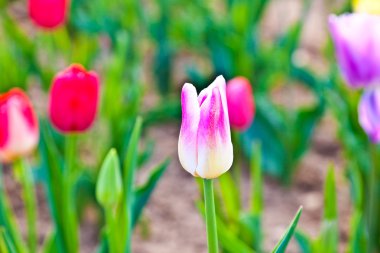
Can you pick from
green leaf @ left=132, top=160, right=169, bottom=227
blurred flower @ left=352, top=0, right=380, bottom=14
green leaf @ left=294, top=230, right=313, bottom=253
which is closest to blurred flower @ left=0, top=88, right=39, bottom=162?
green leaf @ left=132, top=160, right=169, bottom=227

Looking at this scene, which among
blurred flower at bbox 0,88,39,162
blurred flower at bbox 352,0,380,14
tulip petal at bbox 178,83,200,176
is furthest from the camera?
blurred flower at bbox 352,0,380,14

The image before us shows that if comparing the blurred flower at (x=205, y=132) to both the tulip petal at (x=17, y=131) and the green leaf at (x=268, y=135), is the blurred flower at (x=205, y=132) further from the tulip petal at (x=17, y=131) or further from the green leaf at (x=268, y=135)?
the green leaf at (x=268, y=135)

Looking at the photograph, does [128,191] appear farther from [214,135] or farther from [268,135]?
[268,135]

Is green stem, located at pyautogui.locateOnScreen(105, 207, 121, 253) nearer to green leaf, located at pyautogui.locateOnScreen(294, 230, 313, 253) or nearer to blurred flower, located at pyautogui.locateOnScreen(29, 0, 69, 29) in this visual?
green leaf, located at pyautogui.locateOnScreen(294, 230, 313, 253)

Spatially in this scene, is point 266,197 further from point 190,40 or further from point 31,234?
point 31,234

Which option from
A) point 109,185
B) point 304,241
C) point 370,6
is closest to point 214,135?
point 109,185

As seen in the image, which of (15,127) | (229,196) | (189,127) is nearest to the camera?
(189,127)
